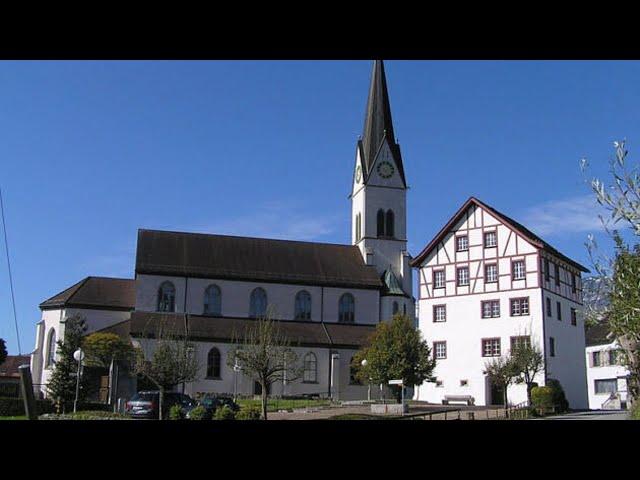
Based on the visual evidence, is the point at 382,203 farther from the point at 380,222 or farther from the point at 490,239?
the point at 490,239

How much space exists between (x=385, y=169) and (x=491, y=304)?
78.0ft

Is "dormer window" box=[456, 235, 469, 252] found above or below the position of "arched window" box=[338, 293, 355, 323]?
above

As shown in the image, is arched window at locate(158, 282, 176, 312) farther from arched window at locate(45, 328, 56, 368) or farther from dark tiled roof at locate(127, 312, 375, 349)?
arched window at locate(45, 328, 56, 368)

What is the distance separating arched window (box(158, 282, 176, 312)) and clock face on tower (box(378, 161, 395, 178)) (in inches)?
861

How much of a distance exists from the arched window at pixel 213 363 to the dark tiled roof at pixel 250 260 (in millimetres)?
6859

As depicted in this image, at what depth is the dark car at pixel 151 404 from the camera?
29.8 meters

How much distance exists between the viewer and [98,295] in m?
55.0

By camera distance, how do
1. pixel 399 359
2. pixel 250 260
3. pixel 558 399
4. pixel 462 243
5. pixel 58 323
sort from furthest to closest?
pixel 250 260, pixel 58 323, pixel 462 243, pixel 399 359, pixel 558 399

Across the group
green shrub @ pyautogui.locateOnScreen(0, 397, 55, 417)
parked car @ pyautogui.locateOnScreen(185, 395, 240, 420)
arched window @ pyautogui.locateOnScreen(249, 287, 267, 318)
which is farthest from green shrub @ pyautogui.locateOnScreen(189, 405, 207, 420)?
arched window @ pyautogui.locateOnScreen(249, 287, 267, 318)

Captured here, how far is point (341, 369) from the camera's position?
54875 millimetres

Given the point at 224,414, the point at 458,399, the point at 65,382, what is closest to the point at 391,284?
the point at 458,399

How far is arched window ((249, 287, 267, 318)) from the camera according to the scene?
58219 mm
